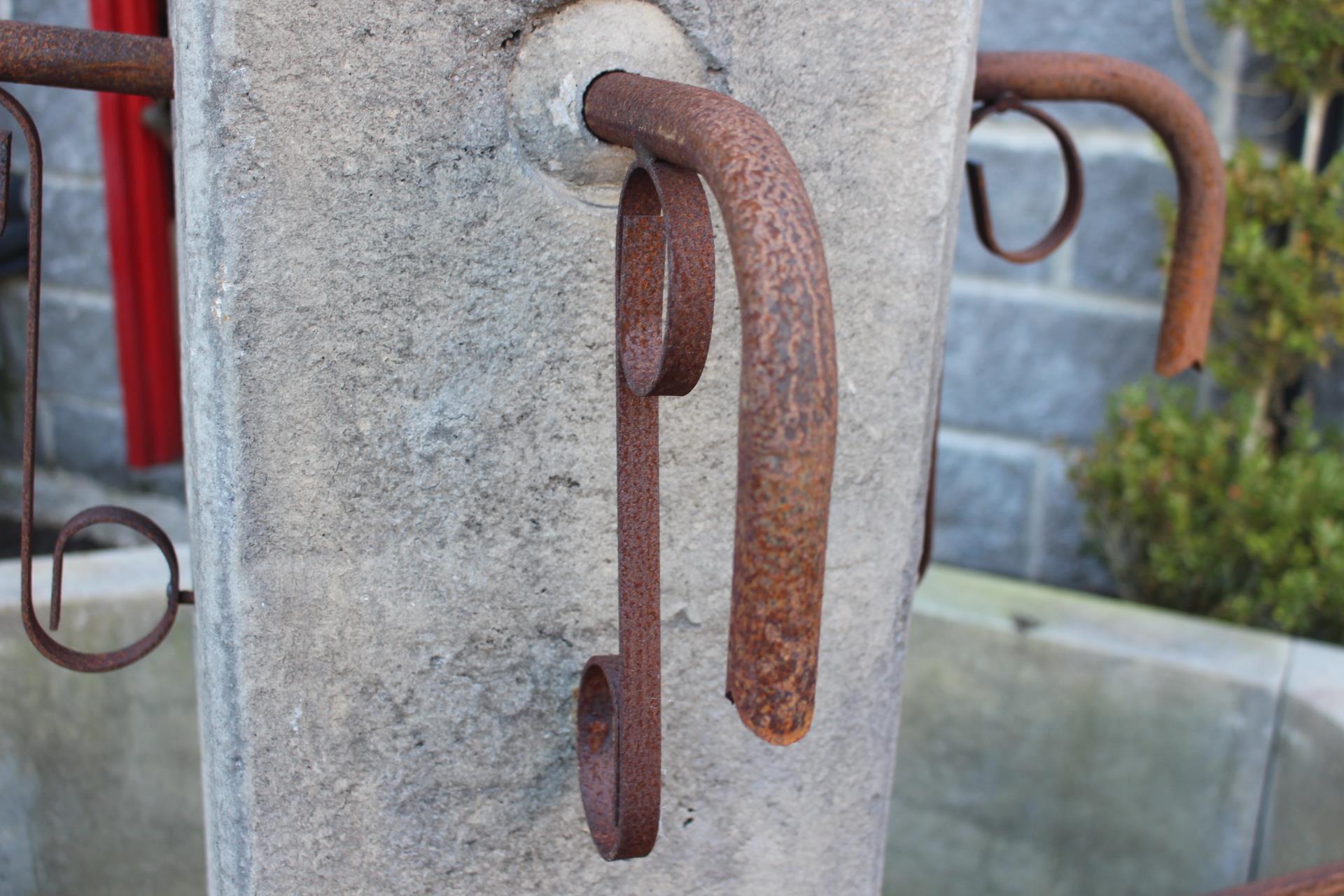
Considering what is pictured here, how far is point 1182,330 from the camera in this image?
2.90 feet

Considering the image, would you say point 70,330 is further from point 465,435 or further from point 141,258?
point 465,435

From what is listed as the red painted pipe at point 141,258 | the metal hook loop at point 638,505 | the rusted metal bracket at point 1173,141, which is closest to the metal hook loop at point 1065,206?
the rusted metal bracket at point 1173,141

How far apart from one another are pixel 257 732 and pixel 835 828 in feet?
1.32

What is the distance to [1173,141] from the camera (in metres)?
0.89

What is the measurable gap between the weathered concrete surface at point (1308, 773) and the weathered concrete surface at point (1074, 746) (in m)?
0.02

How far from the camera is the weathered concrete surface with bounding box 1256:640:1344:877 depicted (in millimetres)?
1343

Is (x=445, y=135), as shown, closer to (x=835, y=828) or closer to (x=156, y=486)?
(x=835, y=828)

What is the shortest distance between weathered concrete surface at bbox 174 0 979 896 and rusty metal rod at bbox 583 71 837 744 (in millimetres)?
249

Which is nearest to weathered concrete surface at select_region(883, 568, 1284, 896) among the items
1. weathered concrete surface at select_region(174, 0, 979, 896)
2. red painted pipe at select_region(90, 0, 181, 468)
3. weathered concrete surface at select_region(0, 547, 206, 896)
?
weathered concrete surface at select_region(174, 0, 979, 896)

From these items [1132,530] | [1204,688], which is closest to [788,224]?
[1204,688]

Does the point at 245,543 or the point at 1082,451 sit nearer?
the point at 245,543

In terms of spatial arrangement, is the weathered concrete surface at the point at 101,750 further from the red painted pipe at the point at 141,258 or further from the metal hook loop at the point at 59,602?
the red painted pipe at the point at 141,258

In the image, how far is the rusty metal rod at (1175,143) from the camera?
875 millimetres

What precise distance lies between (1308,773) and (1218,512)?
0.58 m
